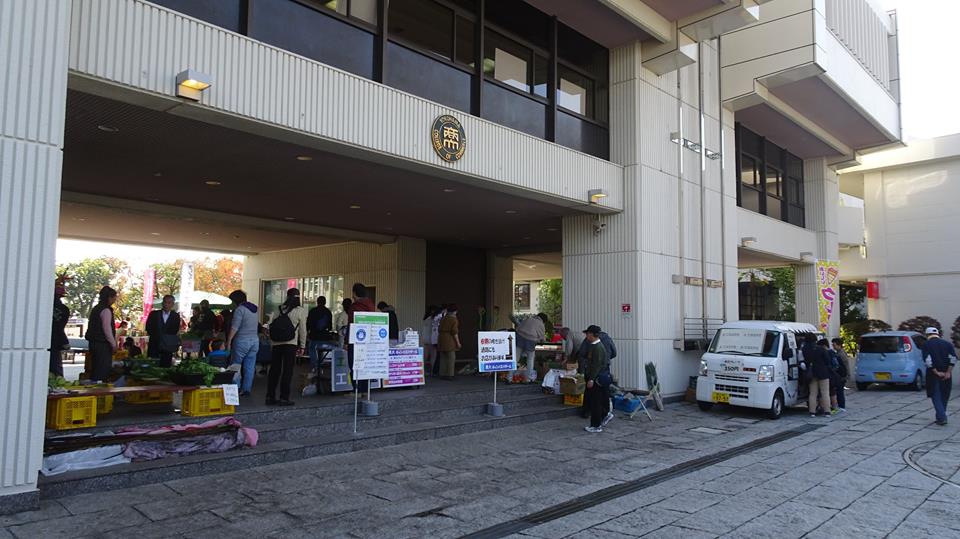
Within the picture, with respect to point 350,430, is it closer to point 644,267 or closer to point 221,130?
point 221,130

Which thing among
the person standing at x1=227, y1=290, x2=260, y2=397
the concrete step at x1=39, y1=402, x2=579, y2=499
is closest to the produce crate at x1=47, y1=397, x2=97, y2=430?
the concrete step at x1=39, y1=402, x2=579, y2=499

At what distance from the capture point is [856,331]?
24.0 metres

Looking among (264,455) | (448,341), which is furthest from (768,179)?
(264,455)

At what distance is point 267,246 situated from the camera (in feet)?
64.3

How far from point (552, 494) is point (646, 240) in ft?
25.0

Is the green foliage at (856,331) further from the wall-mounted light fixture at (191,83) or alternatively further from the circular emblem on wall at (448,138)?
the wall-mounted light fixture at (191,83)

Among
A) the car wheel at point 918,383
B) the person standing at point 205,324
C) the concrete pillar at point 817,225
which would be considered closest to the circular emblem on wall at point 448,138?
the person standing at point 205,324

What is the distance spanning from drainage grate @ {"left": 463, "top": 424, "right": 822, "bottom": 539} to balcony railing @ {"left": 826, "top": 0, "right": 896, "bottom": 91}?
1312 centimetres

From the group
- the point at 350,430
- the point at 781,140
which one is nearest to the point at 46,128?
the point at 350,430

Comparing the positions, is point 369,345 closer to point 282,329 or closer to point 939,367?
point 282,329

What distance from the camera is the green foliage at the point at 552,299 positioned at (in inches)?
1813

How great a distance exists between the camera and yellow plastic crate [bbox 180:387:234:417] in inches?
303

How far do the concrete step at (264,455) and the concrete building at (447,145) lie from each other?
646 millimetres

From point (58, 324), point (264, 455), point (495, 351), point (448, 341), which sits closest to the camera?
point (264, 455)
